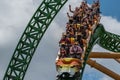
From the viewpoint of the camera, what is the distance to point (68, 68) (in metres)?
21.2

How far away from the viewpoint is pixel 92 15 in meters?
24.2

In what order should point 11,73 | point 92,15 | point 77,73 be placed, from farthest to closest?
point 11,73, point 92,15, point 77,73

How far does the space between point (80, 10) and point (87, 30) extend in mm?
1715

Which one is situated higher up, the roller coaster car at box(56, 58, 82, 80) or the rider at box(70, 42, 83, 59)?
the rider at box(70, 42, 83, 59)

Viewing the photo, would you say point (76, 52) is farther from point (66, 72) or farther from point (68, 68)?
point (66, 72)

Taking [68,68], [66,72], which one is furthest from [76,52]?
[66,72]

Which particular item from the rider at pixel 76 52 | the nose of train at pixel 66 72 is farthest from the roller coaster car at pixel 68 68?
the rider at pixel 76 52

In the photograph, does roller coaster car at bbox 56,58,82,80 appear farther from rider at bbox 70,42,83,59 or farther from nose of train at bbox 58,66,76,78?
rider at bbox 70,42,83,59

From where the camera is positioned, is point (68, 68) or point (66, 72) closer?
point (66, 72)

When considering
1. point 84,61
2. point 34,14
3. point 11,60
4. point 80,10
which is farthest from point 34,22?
point 84,61

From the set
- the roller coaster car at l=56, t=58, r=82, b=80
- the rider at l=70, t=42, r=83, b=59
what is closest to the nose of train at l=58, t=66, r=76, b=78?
→ the roller coaster car at l=56, t=58, r=82, b=80

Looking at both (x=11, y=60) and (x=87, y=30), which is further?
(x=11, y=60)

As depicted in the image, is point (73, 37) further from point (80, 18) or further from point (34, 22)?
point (34, 22)

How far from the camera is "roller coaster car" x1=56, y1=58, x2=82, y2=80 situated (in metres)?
21.0
